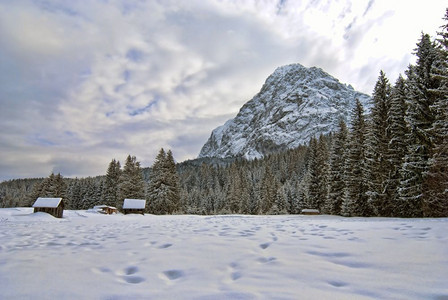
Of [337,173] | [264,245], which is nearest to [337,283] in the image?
[264,245]

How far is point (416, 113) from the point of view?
60.5ft

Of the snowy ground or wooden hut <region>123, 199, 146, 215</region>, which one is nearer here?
the snowy ground

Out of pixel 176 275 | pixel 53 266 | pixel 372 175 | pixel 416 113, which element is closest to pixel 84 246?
pixel 53 266

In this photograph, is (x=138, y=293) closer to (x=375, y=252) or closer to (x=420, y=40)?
(x=375, y=252)

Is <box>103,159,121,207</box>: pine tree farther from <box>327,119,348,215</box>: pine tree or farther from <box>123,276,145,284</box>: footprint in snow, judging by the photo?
<box>123,276,145,284</box>: footprint in snow

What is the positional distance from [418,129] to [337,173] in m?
12.7

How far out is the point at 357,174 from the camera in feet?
84.0

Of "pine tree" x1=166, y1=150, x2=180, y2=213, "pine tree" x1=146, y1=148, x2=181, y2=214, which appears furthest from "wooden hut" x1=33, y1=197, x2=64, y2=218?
"pine tree" x1=166, y1=150, x2=180, y2=213

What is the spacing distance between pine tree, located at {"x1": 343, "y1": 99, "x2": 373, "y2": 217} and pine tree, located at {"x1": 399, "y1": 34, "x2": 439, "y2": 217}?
187 inches

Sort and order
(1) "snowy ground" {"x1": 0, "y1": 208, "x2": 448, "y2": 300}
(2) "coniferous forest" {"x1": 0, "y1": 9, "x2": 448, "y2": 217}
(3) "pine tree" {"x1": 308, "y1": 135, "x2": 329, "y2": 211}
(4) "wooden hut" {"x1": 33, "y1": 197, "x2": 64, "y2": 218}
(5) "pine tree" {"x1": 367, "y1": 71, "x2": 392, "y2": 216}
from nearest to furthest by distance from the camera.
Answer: (1) "snowy ground" {"x1": 0, "y1": 208, "x2": 448, "y2": 300} < (2) "coniferous forest" {"x1": 0, "y1": 9, "x2": 448, "y2": 217} < (5) "pine tree" {"x1": 367, "y1": 71, "x2": 392, "y2": 216} < (4) "wooden hut" {"x1": 33, "y1": 197, "x2": 64, "y2": 218} < (3) "pine tree" {"x1": 308, "y1": 135, "x2": 329, "y2": 211}

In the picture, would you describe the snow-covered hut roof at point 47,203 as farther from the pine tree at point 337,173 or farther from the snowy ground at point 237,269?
the pine tree at point 337,173

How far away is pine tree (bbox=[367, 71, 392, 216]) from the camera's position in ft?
71.3

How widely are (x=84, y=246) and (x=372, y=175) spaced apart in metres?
24.3

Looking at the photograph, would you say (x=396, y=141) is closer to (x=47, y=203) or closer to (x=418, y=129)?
(x=418, y=129)
